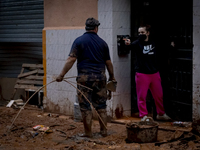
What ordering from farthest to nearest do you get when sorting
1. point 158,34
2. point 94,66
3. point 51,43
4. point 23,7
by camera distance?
point 23,7, point 51,43, point 158,34, point 94,66

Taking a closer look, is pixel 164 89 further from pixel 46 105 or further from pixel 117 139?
pixel 46 105

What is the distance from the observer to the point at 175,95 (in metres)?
8.46

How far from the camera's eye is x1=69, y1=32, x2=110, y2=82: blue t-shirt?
706 centimetres

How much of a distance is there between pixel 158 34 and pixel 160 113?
1.80 meters

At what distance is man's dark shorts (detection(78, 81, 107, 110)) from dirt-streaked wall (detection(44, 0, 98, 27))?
7.50 feet

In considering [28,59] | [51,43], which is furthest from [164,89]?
[28,59]

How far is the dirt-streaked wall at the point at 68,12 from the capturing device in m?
8.96

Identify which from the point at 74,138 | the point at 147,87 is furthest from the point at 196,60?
the point at 74,138

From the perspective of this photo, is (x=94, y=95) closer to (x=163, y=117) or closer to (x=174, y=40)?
(x=163, y=117)

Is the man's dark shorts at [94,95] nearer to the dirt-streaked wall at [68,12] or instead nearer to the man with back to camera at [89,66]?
the man with back to camera at [89,66]

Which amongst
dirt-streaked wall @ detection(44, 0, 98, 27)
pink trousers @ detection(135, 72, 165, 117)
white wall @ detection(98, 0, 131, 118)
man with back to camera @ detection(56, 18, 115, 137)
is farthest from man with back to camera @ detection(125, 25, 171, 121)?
dirt-streaked wall @ detection(44, 0, 98, 27)

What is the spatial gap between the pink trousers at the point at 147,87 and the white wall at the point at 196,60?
3.40 ft

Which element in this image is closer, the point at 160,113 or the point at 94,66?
the point at 94,66

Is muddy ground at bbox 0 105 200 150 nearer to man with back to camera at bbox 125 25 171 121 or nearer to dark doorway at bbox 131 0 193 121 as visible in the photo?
dark doorway at bbox 131 0 193 121
